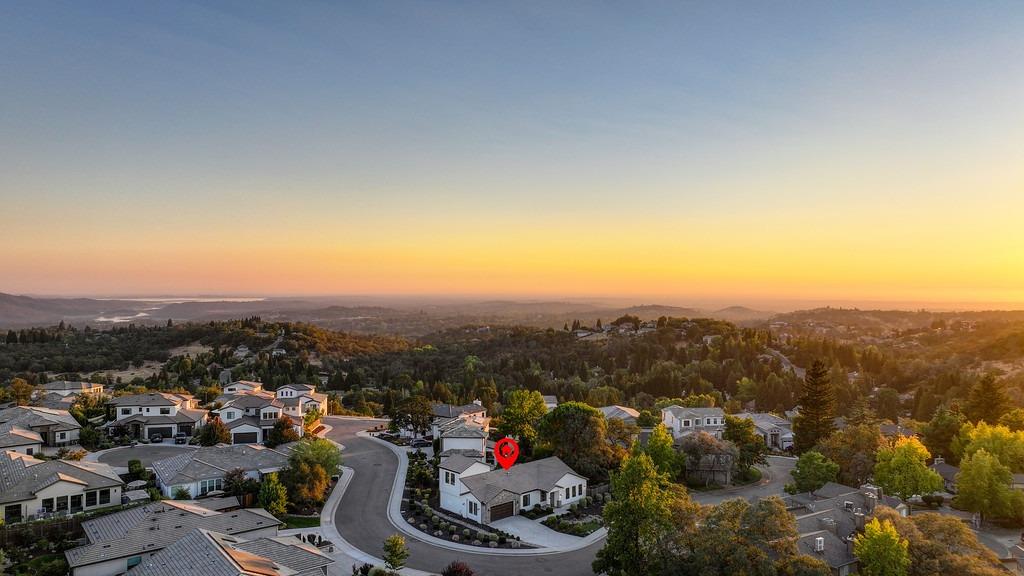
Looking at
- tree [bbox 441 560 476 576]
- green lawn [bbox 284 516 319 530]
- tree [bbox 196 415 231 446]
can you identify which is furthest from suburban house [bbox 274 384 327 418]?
tree [bbox 441 560 476 576]

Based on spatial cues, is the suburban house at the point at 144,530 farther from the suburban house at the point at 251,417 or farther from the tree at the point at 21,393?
the tree at the point at 21,393

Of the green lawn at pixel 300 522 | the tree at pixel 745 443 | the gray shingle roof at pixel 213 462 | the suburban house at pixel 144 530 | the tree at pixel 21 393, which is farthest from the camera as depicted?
the tree at pixel 21 393

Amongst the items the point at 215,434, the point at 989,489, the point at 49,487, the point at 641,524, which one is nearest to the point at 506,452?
the point at 641,524

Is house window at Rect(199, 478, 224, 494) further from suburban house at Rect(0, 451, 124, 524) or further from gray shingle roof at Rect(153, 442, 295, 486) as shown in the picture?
suburban house at Rect(0, 451, 124, 524)

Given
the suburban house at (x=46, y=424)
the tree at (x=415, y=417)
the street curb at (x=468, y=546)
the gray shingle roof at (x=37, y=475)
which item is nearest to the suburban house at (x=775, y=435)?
the tree at (x=415, y=417)

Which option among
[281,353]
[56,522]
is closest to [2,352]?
[281,353]

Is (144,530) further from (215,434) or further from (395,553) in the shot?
(215,434)

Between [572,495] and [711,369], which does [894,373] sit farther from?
[572,495]

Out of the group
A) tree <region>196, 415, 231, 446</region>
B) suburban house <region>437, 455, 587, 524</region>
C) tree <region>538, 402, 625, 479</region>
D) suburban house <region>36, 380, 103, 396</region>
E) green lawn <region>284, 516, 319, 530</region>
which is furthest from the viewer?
suburban house <region>36, 380, 103, 396</region>
